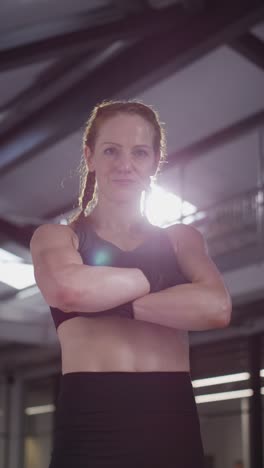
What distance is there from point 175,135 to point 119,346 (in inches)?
238

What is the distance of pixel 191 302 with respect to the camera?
125 cm

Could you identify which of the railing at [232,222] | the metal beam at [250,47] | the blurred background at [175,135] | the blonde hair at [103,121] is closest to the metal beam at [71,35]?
the blurred background at [175,135]

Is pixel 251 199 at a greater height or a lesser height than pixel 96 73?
lesser

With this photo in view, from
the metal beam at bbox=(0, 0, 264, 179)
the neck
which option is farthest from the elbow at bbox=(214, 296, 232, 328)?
the metal beam at bbox=(0, 0, 264, 179)

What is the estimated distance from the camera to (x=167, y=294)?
1.26 metres

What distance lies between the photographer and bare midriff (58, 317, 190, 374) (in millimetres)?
1237

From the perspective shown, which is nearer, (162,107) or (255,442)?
(162,107)

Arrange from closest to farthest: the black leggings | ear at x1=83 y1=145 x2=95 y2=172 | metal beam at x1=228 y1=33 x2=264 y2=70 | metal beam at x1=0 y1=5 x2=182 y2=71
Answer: the black leggings → ear at x1=83 y1=145 x2=95 y2=172 → metal beam at x1=0 y1=5 x2=182 y2=71 → metal beam at x1=228 y1=33 x2=264 y2=70

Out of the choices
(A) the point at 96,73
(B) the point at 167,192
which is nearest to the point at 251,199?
(B) the point at 167,192

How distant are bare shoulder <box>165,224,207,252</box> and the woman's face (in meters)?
0.10

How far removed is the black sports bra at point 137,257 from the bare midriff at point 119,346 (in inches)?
1.9

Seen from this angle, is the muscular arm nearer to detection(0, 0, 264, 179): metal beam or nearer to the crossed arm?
the crossed arm

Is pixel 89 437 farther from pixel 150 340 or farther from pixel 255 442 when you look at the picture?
pixel 255 442

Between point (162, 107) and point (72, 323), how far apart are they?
5.42 metres
